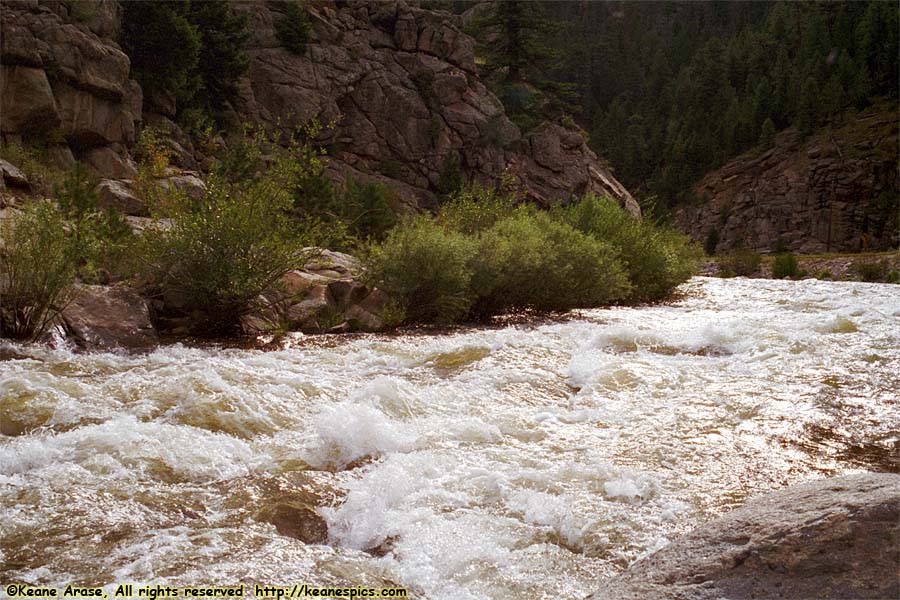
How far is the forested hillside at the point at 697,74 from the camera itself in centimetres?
5591

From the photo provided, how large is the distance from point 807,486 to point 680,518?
3.09 ft

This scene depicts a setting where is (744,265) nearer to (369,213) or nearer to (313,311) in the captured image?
(369,213)

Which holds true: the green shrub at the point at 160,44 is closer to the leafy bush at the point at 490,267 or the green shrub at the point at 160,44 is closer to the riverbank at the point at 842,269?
the leafy bush at the point at 490,267

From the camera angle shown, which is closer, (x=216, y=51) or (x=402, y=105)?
(x=216, y=51)

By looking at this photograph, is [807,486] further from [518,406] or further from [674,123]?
[674,123]

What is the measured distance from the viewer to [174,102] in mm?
25234

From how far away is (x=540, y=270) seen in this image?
45.9ft

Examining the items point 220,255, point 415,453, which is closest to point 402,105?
point 220,255

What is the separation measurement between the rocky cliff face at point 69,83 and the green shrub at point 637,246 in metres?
14.8

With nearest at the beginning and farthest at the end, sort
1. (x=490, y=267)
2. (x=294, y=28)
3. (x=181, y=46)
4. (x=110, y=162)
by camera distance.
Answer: (x=490, y=267)
(x=110, y=162)
(x=181, y=46)
(x=294, y=28)

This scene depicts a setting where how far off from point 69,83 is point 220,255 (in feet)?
49.7

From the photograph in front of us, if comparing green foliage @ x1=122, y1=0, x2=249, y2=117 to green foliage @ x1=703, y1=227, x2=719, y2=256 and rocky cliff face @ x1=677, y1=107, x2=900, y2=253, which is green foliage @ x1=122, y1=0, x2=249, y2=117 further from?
rocky cliff face @ x1=677, y1=107, x2=900, y2=253

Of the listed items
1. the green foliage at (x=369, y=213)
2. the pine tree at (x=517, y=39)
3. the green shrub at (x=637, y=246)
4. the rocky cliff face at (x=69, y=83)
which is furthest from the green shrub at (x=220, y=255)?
the pine tree at (x=517, y=39)

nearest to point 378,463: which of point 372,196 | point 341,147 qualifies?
point 372,196
